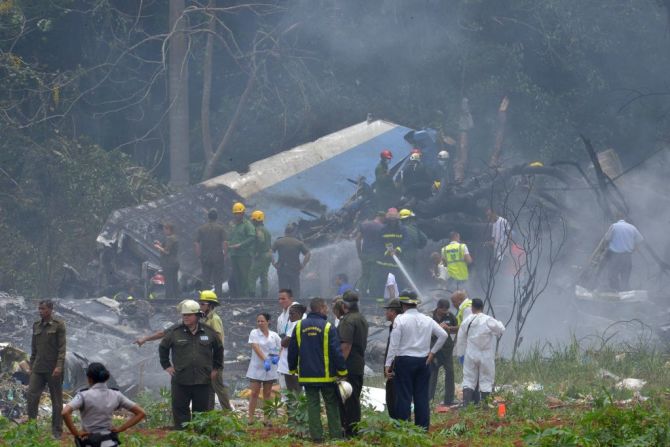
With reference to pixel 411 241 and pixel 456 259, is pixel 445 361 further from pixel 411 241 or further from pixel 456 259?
pixel 411 241

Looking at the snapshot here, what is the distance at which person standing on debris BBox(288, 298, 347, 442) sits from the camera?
10.2m

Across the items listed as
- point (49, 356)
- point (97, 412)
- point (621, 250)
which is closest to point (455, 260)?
point (621, 250)

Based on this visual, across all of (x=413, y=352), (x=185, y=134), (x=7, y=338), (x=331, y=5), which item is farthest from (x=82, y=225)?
(x=413, y=352)

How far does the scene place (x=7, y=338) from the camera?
18000 millimetres

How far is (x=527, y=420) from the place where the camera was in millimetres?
11648

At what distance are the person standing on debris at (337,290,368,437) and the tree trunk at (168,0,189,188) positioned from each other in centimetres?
1559

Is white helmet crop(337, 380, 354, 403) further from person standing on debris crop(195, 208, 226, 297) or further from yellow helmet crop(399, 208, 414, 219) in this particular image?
yellow helmet crop(399, 208, 414, 219)

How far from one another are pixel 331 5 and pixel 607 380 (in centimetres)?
1486

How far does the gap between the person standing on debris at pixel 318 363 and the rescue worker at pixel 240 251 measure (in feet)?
30.7

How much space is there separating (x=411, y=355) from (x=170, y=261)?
413 inches

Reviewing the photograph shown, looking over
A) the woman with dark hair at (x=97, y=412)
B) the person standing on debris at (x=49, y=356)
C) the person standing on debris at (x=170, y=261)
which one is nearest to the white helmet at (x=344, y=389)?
the woman with dark hair at (x=97, y=412)

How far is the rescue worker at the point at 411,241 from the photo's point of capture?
20.1 metres

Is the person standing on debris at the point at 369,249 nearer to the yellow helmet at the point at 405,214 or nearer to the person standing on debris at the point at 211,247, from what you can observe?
the yellow helmet at the point at 405,214

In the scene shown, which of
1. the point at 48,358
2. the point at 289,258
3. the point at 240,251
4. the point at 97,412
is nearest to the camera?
the point at 97,412
